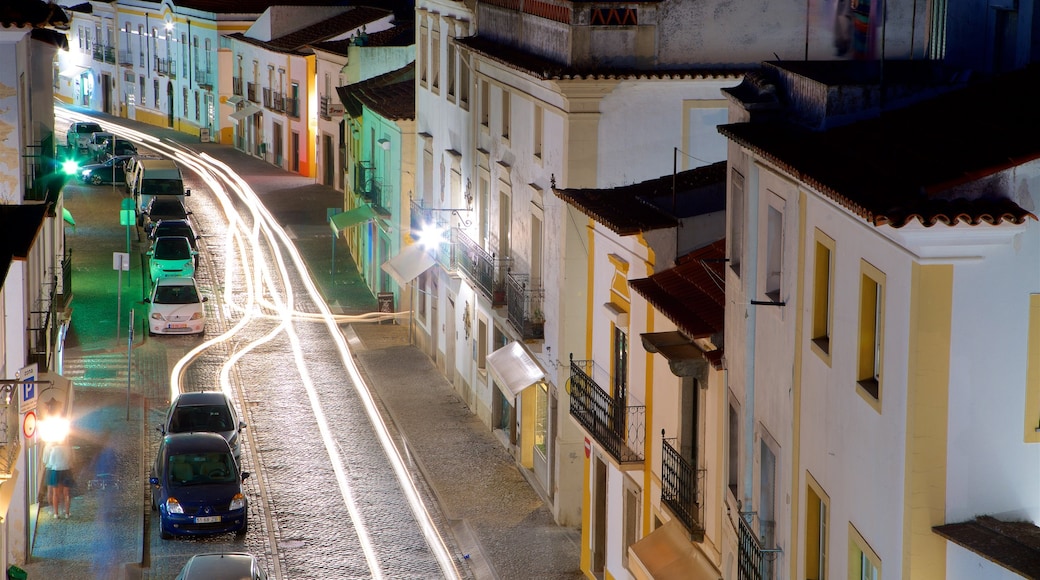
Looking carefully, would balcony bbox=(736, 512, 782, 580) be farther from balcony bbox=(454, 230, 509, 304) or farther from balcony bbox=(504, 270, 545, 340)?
balcony bbox=(454, 230, 509, 304)

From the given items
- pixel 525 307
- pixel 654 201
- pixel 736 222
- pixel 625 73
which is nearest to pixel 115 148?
pixel 525 307

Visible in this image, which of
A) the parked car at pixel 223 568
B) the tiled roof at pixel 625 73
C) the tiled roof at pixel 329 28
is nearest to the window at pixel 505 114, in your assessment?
the tiled roof at pixel 625 73

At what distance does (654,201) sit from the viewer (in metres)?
22.8

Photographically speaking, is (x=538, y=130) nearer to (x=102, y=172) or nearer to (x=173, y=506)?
(x=173, y=506)

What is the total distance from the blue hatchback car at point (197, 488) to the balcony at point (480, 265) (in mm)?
6674

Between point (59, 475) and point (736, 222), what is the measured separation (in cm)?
1698

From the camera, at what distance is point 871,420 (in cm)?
1302

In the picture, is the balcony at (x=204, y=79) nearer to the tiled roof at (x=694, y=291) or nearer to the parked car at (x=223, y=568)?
the parked car at (x=223, y=568)

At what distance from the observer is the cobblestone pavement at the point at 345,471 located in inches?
1021

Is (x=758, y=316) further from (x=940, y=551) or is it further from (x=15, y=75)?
(x=15, y=75)

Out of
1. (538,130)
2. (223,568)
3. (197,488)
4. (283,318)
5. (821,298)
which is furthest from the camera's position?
(283,318)

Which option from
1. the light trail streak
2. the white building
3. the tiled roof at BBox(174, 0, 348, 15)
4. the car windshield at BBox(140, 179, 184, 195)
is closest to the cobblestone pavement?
the light trail streak

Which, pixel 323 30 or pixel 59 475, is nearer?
pixel 59 475

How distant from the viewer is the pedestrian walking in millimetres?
28141
